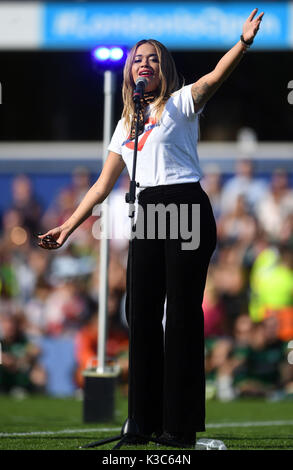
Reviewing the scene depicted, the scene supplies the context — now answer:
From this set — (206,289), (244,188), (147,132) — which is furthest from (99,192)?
(244,188)

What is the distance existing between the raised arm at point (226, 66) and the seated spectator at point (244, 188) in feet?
23.4

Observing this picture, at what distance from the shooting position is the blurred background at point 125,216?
34.1ft

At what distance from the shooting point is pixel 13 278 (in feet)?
37.9

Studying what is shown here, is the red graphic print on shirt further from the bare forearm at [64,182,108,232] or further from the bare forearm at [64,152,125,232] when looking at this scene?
the bare forearm at [64,182,108,232]

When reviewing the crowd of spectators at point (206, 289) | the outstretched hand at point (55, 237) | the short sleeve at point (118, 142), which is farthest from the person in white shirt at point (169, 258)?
the crowd of spectators at point (206, 289)

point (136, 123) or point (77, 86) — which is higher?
point (77, 86)

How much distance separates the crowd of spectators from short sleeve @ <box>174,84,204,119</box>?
5438 millimetres

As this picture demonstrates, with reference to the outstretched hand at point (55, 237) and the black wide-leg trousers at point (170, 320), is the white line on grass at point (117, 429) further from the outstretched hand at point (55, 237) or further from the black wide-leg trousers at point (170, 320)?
the outstretched hand at point (55, 237)

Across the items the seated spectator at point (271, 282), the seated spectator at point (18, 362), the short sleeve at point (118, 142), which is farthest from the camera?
the seated spectator at point (18, 362)

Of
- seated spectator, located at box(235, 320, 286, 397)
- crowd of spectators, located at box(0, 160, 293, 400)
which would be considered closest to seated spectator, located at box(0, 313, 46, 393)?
crowd of spectators, located at box(0, 160, 293, 400)

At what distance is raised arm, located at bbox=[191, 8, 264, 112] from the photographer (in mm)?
4039
